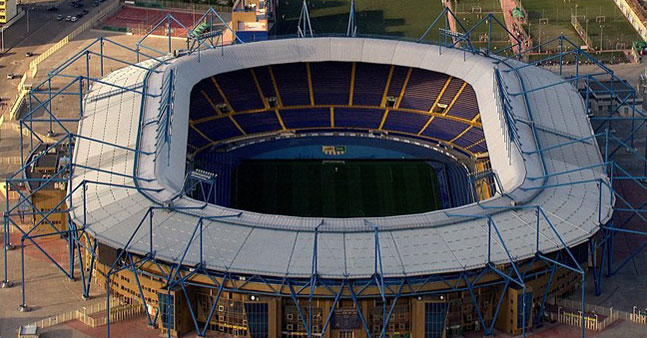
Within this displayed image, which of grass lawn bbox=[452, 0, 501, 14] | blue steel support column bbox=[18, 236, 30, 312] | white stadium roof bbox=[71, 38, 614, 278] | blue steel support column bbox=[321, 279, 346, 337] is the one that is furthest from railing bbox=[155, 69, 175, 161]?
grass lawn bbox=[452, 0, 501, 14]

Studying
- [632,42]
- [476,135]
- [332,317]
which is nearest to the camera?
[332,317]

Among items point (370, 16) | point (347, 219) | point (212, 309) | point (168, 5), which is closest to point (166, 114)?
point (347, 219)

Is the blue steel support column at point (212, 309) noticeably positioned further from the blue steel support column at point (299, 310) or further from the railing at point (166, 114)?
the railing at point (166, 114)

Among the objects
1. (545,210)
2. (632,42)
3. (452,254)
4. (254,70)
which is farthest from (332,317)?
(632,42)

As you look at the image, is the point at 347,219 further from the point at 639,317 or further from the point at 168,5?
the point at 168,5

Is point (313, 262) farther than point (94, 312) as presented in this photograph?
No

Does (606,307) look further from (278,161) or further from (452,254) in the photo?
(278,161)

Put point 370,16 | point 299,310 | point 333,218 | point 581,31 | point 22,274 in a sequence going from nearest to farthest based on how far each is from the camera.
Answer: point 299,310, point 22,274, point 333,218, point 581,31, point 370,16
